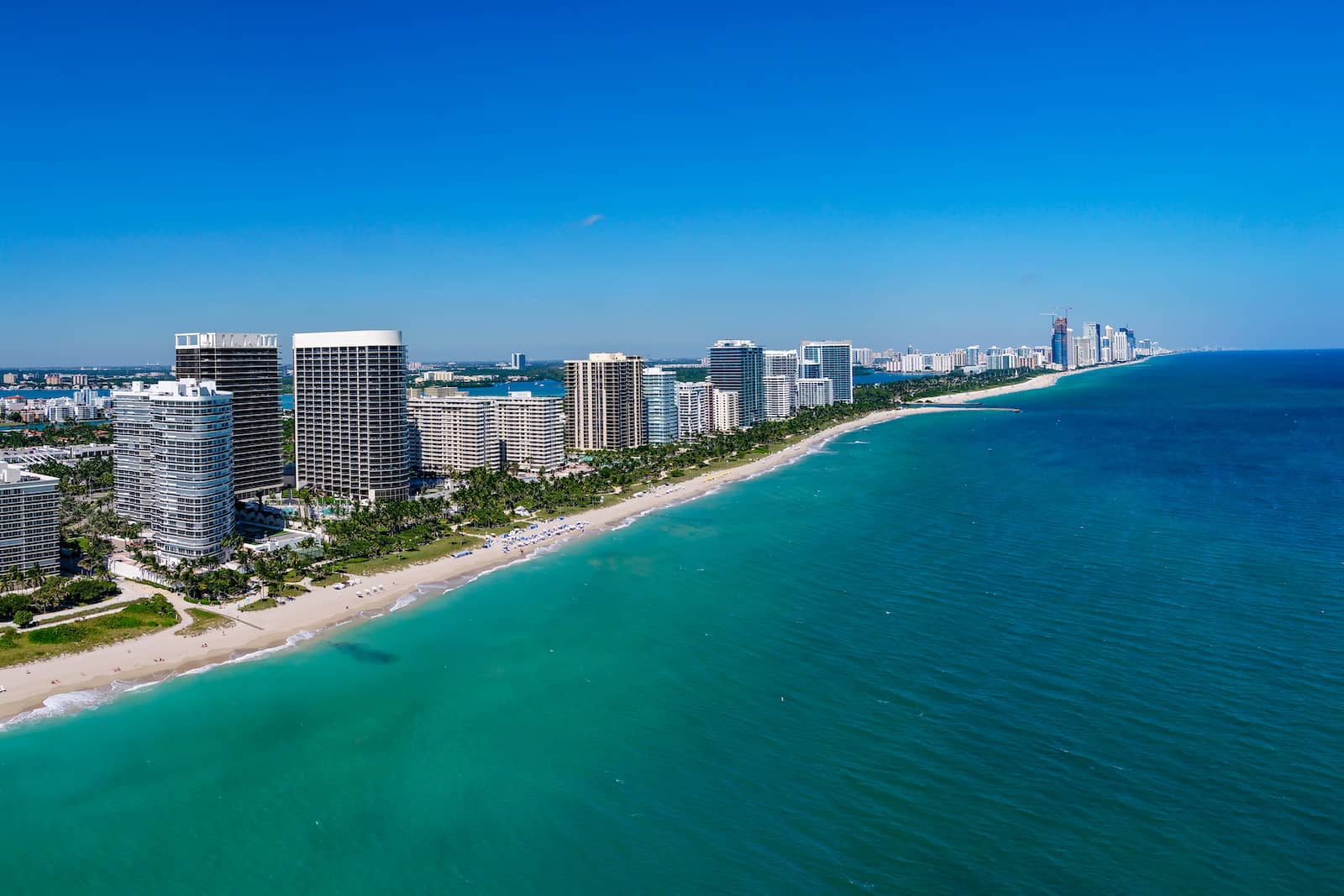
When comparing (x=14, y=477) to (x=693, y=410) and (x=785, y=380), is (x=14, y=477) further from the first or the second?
(x=785, y=380)

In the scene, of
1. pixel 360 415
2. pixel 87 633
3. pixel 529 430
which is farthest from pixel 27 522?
pixel 529 430

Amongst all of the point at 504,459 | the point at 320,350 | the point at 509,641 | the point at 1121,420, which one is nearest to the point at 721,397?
the point at 504,459

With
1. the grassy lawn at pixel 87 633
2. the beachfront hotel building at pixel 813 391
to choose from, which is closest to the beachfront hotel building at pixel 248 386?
the grassy lawn at pixel 87 633

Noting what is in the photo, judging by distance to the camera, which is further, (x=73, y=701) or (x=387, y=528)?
(x=387, y=528)

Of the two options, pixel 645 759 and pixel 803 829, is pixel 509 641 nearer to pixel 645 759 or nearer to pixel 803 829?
pixel 645 759

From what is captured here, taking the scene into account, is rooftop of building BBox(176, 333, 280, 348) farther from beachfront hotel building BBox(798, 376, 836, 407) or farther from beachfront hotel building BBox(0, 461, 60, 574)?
beachfront hotel building BBox(798, 376, 836, 407)

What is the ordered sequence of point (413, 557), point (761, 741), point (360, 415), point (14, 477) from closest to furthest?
point (761, 741) → point (14, 477) → point (413, 557) → point (360, 415)
